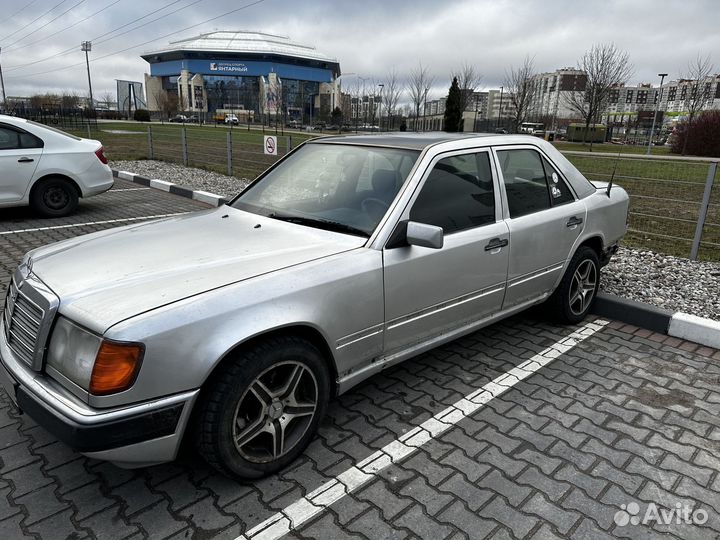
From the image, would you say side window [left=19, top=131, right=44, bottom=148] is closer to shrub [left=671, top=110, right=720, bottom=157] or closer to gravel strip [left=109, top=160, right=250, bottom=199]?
gravel strip [left=109, top=160, right=250, bottom=199]

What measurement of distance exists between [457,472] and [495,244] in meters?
1.53

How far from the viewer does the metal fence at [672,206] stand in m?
6.37

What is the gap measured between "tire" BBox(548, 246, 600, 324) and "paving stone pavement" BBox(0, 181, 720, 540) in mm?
704

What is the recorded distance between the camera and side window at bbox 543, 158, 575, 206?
13.6 feet

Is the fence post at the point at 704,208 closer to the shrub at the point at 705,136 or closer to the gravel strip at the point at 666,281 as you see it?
the gravel strip at the point at 666,281

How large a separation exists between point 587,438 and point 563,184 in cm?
220

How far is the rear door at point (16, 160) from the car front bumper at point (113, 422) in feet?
21.4

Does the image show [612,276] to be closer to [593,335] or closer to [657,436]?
[593,335]

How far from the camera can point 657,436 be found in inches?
118

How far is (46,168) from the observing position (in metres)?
7.73

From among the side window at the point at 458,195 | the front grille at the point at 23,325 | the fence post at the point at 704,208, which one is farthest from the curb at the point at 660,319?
the front grille at the point at 23,325

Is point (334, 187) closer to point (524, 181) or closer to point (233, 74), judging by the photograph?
point (524, 181)

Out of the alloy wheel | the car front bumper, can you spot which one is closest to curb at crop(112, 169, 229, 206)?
the alloy wheel

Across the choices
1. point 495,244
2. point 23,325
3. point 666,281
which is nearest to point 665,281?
point 666,281
